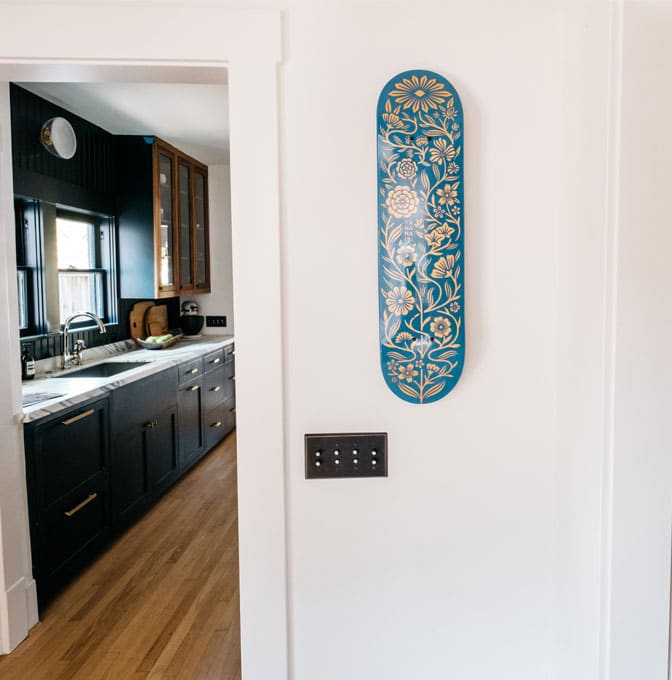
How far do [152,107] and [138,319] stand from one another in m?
1.78

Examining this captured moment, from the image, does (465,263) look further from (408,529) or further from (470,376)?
(408,529)

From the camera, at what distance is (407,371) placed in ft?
5.00

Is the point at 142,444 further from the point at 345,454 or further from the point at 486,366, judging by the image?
the point at 486,366

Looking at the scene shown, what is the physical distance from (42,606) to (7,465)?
2.48 feet

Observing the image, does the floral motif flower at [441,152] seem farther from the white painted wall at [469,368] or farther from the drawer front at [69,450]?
the drawer front at [69,450]

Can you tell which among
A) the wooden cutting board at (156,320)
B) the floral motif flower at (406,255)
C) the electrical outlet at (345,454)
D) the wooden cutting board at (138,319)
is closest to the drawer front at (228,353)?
the wooden cutting board at (156,320)

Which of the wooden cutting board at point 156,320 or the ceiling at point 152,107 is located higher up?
the ceiling at point 152,107

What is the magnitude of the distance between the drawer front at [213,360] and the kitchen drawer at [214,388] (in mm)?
40

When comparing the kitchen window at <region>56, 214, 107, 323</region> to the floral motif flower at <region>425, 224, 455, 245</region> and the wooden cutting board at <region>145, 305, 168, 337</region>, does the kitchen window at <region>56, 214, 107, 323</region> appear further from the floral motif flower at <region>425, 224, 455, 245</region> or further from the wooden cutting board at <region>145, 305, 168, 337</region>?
the floral motif flower at <region>425, 224, 455, 245</region>

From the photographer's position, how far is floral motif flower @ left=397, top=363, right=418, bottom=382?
5.00 ft

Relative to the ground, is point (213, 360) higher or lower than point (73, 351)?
lower

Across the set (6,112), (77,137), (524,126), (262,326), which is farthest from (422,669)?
(77,137)

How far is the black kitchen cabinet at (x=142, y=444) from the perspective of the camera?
11.3ft

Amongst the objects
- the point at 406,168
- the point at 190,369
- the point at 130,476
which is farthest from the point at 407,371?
the point at 190,369
